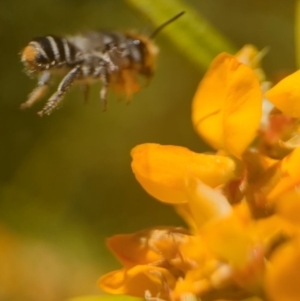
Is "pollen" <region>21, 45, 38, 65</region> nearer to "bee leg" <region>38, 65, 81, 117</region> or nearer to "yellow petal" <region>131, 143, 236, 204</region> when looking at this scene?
"bee leg" <region>38, 65, 81, 117</region>

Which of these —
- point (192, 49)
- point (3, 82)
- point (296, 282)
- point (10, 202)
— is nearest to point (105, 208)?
point (10, 202)

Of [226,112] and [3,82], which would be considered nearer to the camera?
[226,112]

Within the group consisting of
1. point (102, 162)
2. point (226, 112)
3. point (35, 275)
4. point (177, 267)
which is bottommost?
point (35, 275)

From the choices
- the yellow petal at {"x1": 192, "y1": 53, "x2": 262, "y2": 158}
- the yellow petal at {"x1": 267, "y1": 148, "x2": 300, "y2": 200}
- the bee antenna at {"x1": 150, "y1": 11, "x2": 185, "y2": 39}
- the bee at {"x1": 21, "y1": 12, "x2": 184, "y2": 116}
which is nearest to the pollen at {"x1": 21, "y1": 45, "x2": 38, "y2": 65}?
the bee at {"x1": 21, "y1": 12, "x2": 184, "y2": 116}

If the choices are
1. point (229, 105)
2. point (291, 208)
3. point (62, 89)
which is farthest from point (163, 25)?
point (291, 208)

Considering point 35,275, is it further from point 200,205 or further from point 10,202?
point 200,205

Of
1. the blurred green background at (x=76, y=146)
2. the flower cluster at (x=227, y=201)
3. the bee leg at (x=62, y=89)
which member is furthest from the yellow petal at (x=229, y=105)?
the blurred green background at (x=76, y=146)
